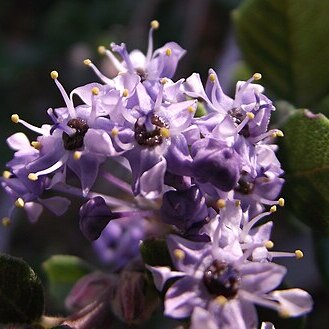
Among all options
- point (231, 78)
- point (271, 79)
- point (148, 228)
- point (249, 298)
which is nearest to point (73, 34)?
point (231, 78)

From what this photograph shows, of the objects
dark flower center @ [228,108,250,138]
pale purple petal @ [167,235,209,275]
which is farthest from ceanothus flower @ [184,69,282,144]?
pale purple petal @ [167,235,209,275]

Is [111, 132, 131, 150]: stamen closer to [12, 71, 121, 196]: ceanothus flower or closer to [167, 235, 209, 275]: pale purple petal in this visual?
[12, 71, 121, 196]: ceanothus flower

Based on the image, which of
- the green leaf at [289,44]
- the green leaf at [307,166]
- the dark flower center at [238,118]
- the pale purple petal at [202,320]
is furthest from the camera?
the green leaf at [289,44]

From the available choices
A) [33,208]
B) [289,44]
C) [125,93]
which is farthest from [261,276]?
[289,44]

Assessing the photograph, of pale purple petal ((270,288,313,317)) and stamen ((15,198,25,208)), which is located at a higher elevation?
stamen ((15,198,25,208))

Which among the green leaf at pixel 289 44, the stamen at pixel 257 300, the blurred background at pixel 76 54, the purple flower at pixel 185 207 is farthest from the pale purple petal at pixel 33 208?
the blurred background at pixel 76 54

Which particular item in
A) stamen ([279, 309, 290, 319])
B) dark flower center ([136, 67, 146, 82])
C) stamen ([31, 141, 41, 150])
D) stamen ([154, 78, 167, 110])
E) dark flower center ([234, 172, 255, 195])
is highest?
stamen ([154, 78, 167, 110])

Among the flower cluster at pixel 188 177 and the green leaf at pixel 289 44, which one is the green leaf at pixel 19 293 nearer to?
the flower cluster at pixel 188 177
